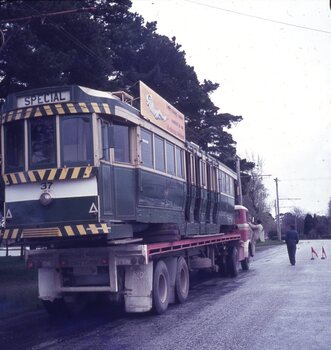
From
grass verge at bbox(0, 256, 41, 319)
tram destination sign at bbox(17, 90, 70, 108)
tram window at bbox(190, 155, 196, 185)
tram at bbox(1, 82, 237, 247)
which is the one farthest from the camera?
tram window at bbox(190, 155, 196, 185)

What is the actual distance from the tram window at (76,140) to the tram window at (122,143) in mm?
721

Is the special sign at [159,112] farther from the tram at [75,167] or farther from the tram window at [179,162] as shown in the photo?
the tram window at [179,162]

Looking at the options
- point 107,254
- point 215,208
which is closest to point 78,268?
point 107,254

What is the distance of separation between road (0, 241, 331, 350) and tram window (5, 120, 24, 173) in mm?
2986

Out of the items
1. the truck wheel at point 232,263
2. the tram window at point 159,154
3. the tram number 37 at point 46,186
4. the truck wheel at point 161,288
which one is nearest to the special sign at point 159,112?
the tram window at point 159,154

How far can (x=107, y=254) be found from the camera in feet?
34.1

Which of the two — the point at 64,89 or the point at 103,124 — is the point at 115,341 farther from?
the point at 64,89

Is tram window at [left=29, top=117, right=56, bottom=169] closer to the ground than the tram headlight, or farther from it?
farther from it

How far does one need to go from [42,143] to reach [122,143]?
1513 mm

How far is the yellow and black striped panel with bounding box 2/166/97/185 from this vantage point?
9688mm

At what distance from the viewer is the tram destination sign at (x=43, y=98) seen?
10.2 metres

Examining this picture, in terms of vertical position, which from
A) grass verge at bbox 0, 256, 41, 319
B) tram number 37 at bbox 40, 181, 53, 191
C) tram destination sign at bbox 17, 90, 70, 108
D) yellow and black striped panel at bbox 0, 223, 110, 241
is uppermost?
tram destination sign at bbox 17, 90, 70, 108

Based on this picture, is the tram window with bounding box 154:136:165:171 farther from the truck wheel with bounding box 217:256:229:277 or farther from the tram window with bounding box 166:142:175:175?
the truck wheel with bounding box 217:256:229:277

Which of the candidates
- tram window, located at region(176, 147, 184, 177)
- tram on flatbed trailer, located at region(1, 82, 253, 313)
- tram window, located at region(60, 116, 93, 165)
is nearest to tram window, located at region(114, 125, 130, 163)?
tram on flatbed trailer, located at region(1, 82, 253, 313)
